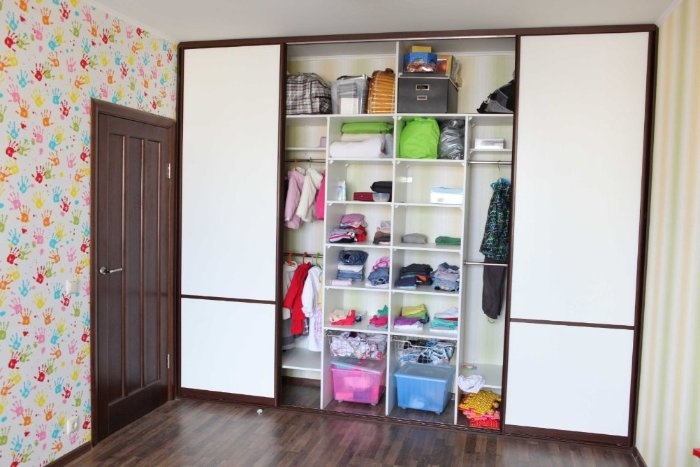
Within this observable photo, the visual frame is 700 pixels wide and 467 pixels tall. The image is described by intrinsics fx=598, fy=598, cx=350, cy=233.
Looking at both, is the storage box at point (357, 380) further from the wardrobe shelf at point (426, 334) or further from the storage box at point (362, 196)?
the storage box at point (362, 196)

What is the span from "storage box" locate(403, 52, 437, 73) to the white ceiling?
6.6 inches

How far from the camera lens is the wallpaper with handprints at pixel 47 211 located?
2980 millimetres

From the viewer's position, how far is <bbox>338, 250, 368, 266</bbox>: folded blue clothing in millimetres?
4488

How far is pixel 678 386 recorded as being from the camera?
A: 119 inches

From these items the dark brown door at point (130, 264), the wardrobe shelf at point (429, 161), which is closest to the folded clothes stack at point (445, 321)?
the wardrobe shelf at point (429, 161)

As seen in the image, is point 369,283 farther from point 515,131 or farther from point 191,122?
point 191,122

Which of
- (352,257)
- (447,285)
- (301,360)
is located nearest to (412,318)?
(447,285)

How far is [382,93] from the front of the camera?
4.24m

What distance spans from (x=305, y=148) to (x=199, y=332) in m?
1.59

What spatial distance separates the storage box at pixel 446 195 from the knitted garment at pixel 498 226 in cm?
23

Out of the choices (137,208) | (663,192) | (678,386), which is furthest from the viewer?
(137,208)

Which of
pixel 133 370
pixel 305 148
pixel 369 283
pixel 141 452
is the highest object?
pixel 305 148

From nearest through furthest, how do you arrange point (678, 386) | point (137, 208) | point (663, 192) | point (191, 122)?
1. point (678, 386)
2. point (663, 192)
3. point (137, 208)
4. point (191, 122)

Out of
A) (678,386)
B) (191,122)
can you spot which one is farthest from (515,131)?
(191,122)
